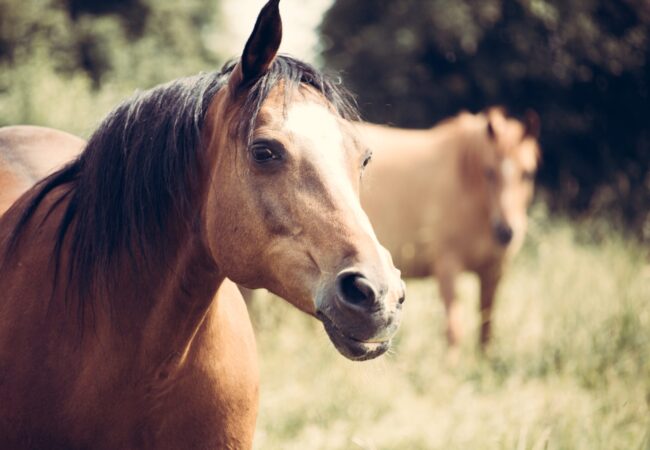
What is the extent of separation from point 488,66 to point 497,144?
6.45 metres

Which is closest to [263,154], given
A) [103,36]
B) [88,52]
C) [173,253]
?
[173,253]

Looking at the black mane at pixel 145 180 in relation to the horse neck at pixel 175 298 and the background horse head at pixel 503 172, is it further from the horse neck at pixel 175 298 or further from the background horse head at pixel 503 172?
the background horse head at pixel 503 172

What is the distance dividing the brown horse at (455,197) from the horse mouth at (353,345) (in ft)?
11.9

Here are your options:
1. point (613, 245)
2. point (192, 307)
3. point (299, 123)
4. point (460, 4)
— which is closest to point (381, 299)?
point (299, 123)

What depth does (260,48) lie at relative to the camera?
5.91 feet

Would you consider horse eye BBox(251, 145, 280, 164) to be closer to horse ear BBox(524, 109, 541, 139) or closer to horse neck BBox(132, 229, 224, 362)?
horse neck BBox(132, 229, 224, 362)

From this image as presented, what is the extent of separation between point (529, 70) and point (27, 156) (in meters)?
9.88

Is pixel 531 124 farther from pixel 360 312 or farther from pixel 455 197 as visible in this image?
pixel 360 312

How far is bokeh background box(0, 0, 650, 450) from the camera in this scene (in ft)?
12.3

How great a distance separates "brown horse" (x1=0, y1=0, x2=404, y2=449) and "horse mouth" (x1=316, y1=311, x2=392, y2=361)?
83 millimetres

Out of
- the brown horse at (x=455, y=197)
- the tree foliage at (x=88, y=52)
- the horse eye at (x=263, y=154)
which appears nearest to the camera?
the horse eye at (x=263, y=154)

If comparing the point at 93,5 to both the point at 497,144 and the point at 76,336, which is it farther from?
the point at 76,336

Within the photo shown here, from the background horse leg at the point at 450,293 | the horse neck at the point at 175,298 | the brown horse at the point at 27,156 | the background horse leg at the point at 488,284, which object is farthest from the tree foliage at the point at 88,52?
the horse neck at the point at 175,298

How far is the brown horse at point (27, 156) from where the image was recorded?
2662 mm
